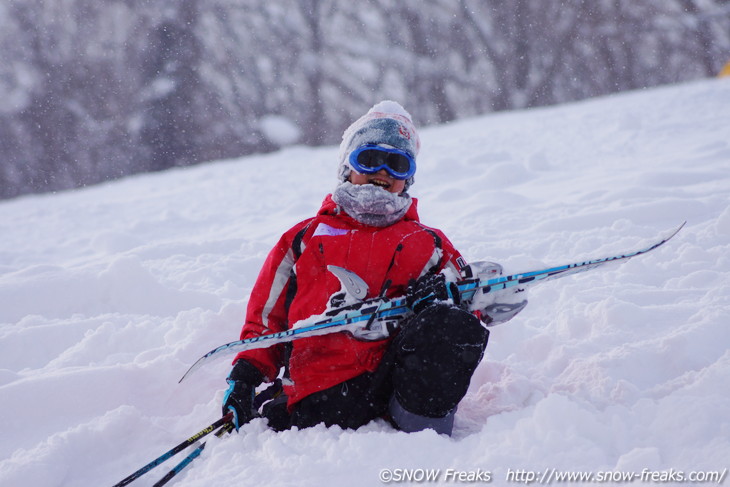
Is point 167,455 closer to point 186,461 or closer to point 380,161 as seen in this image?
point 186,461

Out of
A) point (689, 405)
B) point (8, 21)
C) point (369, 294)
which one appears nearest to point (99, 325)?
point (369, 294)

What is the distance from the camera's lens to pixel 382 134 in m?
2.61

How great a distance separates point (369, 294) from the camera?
93.0 inches

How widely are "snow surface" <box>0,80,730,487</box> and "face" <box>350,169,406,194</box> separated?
538 millimetres

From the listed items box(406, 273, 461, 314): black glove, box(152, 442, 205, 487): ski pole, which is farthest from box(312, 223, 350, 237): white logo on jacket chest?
box(152, 442, 205, 487): ski pole

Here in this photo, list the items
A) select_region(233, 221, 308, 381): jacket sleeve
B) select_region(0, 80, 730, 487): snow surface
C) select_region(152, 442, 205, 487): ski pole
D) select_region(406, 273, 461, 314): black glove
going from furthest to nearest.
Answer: select_region(233, 221, 308, 381): jacket sleeve
select_region(406, 273, 461, 314): black glove
select_region(152, 442, 205, 487): ski pole
select_region(0, 80, 730, 487): snow surface

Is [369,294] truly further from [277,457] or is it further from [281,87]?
[281,87]

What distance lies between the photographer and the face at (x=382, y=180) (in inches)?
100

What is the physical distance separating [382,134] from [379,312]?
77 centimetres

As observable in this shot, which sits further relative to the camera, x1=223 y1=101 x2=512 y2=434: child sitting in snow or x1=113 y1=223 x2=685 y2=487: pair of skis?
x1=113 y1=223 x2=685 y2=487: pair of skis

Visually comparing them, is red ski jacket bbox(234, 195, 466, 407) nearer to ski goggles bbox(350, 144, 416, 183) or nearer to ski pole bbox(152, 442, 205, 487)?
ski goggles bbox(350, 144, 416, 183)

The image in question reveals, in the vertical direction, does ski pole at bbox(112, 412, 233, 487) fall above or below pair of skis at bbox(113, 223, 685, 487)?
below

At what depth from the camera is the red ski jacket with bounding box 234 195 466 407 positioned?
2287 mm

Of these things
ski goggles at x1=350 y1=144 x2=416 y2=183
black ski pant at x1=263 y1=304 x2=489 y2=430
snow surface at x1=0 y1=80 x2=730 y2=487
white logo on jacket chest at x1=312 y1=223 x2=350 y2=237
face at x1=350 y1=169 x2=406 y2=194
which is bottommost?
snow surface at x1=0 y1=80 x2=730 y2=487
